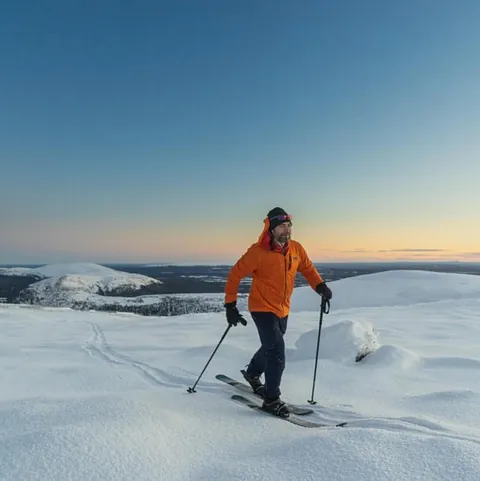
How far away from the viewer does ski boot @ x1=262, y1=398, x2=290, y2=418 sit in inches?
147

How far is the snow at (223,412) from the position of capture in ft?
7.53

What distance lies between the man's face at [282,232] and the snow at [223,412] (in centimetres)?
175

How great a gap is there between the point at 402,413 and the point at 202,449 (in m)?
2.31

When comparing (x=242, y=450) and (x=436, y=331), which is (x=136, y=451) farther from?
(x=436, y=331)

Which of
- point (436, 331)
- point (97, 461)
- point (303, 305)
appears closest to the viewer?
point (97, 461)

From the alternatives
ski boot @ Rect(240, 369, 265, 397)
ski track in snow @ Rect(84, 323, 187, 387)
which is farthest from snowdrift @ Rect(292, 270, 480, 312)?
ski boot @ Rect(240, 369, 265, 397)

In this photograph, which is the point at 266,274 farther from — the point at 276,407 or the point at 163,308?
the point at 163,308

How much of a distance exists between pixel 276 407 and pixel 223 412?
1.74 ft

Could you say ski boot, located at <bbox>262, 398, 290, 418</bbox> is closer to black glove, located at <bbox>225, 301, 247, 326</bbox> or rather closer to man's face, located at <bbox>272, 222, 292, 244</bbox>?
black glove, located at <bbox>225, 301, 247, 326</bbox>

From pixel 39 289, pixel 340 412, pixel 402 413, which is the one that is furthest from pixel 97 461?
pixel 39 289

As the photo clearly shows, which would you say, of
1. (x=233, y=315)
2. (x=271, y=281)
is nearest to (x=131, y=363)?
(x=233, y=315)

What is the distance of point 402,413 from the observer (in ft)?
13.1

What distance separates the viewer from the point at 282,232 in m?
4.09

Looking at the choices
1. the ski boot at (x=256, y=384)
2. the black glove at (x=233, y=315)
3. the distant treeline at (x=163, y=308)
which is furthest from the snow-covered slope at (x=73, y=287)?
the black glove at (x=233, y=315)
